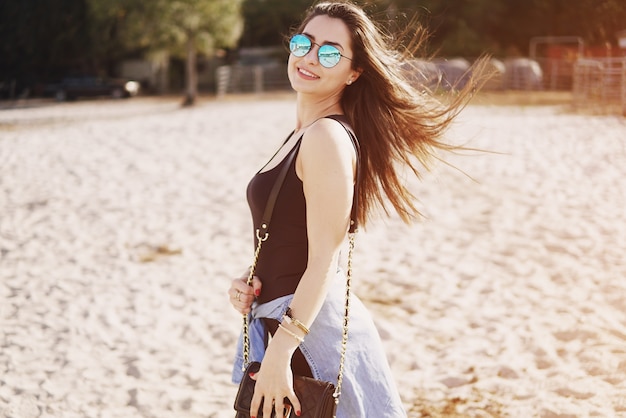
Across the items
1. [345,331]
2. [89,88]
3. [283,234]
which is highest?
[283,234]

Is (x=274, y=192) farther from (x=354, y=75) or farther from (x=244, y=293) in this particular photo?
(x=354, y=75)

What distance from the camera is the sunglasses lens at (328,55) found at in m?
1.75

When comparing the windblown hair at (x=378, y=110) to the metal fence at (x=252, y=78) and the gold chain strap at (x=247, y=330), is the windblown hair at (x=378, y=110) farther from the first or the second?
the metal fence at (x=252, y=78)

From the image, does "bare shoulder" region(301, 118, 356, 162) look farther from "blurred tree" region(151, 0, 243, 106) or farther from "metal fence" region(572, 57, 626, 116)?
"blurred tree" region(151, 0, 243, 106)

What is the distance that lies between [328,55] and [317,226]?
45cm

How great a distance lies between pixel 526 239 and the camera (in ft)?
20.5

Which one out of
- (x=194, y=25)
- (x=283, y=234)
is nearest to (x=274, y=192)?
(x=283, y=234)

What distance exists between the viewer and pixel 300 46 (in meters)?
1.79

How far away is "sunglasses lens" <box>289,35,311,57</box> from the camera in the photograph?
1778mm

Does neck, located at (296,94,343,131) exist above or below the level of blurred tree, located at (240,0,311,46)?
below

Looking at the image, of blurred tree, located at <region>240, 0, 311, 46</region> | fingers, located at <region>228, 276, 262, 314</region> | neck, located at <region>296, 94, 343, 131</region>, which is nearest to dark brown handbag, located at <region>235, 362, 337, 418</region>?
fingers, located at <region>228, 276, 262, 314</region>

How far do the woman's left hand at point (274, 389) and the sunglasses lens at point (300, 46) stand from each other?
76 centimetres

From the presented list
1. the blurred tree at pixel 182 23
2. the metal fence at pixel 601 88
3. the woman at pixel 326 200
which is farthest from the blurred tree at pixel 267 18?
the woman at pixel 326 200

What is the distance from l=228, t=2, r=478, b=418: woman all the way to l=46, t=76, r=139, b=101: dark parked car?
87.1 feet
